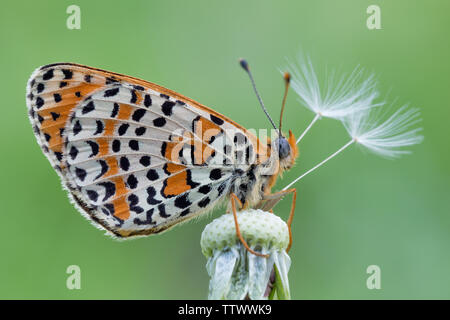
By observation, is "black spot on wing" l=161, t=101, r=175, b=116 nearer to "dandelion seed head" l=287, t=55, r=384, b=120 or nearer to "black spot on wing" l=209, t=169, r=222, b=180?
"black spot on wing" l=209, t=169, r=222, b=180

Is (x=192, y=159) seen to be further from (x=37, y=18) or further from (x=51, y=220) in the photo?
(x=37, y=18)

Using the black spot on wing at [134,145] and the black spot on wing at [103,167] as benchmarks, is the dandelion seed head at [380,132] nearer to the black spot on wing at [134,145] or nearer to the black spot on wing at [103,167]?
the black spot on wing at [134,145]

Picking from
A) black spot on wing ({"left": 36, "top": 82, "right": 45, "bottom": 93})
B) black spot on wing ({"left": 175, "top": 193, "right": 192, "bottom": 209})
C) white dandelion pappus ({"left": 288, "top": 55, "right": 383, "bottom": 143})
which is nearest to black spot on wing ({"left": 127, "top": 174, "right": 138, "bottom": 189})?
black spot on wing ({"left": 175, "top": 193, "right": 192, "bottom": 209})

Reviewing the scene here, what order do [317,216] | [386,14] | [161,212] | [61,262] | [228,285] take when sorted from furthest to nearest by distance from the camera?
[386,14] → [317,216] → [61,262] → [161,212] → [228,285]

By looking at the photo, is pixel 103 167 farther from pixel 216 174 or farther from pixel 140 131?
pixel 216 174

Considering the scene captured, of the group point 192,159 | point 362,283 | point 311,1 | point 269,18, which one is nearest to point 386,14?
point 311,1

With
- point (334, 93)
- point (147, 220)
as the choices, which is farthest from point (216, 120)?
point (334, 93)
